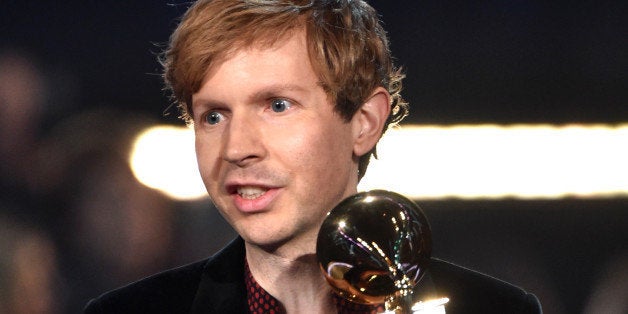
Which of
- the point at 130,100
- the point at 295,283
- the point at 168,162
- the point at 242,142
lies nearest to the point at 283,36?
the point at 242,142

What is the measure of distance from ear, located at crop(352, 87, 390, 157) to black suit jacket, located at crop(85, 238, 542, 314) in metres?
0.33

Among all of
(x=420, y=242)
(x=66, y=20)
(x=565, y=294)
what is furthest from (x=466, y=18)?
(x=420, y=242)

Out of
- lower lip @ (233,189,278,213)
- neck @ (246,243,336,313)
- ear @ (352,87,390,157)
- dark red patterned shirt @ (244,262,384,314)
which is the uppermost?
ear @ (352,87,390,157)

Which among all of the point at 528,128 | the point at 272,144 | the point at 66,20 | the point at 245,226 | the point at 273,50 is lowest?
the point at 528,128

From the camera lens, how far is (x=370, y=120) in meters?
2.28

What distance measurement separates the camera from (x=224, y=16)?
6.99 feet

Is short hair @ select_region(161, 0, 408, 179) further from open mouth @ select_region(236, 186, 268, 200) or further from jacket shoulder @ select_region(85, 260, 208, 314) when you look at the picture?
jacket shoulder @ select_region(85, 260, 208, 314)

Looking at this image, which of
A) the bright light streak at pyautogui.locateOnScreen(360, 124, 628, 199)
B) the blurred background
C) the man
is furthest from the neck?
the bright light streak at pyautogui.locateOnScreen(360, 124, 628, 199)

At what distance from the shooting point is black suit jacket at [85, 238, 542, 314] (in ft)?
7.60

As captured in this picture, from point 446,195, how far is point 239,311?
2.12 metres

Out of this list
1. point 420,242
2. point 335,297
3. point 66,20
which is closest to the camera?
point 420,242

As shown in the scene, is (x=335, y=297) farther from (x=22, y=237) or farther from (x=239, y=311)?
(x=22, y=237)

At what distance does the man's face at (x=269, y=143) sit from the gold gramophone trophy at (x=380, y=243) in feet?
1.64

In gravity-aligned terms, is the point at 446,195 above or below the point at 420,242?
below
